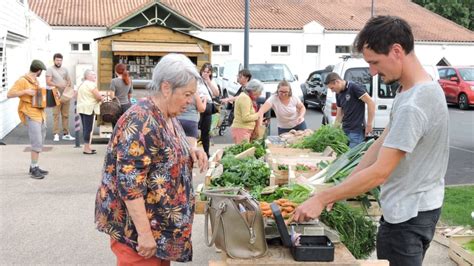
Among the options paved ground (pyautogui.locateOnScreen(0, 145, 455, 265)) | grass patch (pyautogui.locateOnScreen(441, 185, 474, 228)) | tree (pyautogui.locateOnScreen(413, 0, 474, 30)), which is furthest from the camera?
tree (pyautogui.locateOnScreen(413, 0, 474, 30))

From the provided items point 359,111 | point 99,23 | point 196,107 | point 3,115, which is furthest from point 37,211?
point 99,23

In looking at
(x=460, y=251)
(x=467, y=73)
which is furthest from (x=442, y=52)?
(x=460, y=251)

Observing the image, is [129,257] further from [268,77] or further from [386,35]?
[268,77]

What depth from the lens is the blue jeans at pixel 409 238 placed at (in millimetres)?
2822

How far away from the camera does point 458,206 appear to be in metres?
7.26

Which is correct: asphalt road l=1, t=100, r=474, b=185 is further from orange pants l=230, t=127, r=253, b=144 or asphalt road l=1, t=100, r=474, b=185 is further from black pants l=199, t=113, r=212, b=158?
black pants l=199, t=113, r=212, b=158

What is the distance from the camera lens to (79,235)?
20.5 ft

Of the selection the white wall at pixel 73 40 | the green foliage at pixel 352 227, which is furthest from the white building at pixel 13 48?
the white wall at pixel 73 40

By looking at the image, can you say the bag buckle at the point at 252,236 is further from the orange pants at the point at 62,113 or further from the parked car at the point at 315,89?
the parked car at the point at 315,89

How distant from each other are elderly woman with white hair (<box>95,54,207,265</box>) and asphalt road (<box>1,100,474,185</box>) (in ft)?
23.4

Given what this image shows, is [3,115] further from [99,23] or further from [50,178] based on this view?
[99,23]

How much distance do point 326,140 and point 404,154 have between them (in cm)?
455

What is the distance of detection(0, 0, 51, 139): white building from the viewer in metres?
14.0

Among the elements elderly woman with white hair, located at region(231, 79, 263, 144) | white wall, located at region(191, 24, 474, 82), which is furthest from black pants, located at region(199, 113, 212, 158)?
white wall, located at region(191, 24, 474, 82)
